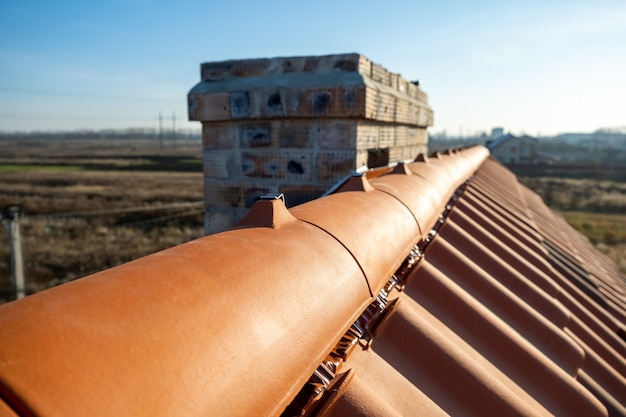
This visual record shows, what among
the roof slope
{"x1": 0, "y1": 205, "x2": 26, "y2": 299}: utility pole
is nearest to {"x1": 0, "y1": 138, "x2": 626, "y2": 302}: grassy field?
{"x1": 0, "y1": 205, "x2": 26, "y2": 299}: utility pole

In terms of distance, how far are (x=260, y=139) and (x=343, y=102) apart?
19.8 inches

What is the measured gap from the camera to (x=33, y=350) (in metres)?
0.41

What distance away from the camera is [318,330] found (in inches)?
29.0

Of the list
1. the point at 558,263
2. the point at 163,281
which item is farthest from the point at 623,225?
the point at 163,281

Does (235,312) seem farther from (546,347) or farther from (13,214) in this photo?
(13,214)

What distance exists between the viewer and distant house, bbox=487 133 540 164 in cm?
3456

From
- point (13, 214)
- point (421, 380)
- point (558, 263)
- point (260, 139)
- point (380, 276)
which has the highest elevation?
point (260, 139)

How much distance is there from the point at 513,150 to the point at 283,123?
46.5 meters

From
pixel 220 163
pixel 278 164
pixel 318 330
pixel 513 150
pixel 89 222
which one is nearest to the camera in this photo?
pixel 318 330

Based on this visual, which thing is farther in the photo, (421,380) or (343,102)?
(343,102)

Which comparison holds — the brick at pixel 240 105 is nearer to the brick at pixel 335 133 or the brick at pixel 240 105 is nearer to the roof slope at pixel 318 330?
the brick at pixel 335 133

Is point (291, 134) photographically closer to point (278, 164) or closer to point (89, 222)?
point (278, 164)

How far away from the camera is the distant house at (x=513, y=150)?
34562mm

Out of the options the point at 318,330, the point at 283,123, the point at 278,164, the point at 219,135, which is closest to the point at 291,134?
the point at 283,123
